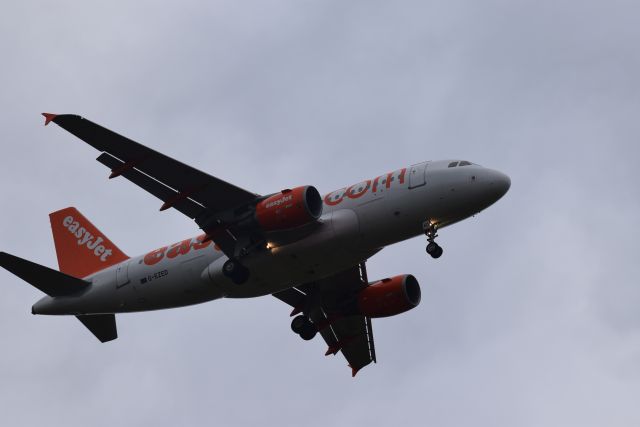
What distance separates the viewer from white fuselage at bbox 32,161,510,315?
4444 cm

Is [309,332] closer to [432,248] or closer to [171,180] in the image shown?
[432,248]

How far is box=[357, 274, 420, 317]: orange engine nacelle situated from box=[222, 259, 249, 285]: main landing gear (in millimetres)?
7863

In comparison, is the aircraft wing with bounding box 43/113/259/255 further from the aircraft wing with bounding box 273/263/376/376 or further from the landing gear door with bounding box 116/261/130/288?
the aircraft wing with bounding box 273/263/376/376

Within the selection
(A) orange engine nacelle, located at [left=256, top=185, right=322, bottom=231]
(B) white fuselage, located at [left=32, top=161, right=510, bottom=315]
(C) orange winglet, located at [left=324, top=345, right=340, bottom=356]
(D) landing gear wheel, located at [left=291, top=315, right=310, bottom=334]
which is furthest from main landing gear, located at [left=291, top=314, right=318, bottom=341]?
(A) orange engine nacelle, located at [left=256, top=185, right=322, bottom=231]

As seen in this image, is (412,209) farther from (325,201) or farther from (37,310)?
(37,310)

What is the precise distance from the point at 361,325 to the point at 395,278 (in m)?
4.22

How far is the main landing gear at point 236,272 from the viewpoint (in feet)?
152

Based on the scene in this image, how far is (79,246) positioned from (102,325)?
430 cm

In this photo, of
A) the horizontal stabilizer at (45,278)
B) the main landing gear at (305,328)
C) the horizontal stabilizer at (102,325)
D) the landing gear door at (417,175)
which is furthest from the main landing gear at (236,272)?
the horizontal stabilizer at (102,325)

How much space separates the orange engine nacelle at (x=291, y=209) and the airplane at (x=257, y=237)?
41 mm

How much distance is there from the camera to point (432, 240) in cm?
4459

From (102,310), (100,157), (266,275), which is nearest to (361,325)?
(266,275)

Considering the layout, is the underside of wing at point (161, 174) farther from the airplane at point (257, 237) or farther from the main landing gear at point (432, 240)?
the main landing gear at point (432, 240)

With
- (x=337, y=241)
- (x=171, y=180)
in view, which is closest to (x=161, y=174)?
(x=171, y=180)
